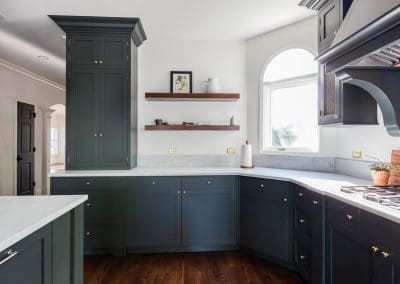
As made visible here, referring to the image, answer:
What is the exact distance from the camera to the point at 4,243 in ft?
3.50

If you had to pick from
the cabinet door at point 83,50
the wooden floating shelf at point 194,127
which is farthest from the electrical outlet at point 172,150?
the cabinet door at point 83,50

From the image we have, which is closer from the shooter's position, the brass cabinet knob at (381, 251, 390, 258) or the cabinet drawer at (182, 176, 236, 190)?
the brass cabinet knob at (381, 251, 390, 258)

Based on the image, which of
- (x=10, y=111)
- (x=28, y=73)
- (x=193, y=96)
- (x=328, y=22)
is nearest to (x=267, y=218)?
(x=193, y=96)

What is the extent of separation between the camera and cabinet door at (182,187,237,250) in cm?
308


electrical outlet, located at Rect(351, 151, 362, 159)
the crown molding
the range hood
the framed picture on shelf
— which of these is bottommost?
electrical outlet, located at Rect(351, 151, 362, 159)

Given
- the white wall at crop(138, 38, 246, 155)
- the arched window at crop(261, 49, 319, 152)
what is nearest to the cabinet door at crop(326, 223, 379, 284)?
the arched window at crop(261, 49, 319, 152)

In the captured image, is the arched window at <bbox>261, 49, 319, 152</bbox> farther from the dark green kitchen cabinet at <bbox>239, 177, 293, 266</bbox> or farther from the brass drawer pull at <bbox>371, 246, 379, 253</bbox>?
the brass drawer pull at <bbox>371, 246, 379, 253</bbox>

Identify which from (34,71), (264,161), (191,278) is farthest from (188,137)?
(34,71)

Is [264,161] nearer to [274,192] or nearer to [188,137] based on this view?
[274,192]

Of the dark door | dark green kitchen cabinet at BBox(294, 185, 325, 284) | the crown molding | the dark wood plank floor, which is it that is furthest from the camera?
the dark door

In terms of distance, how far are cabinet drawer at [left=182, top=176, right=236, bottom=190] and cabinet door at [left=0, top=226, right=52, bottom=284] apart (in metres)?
1.74

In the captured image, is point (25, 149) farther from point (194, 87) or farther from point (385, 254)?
point (385, 254)

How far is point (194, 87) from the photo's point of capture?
3.72 metres

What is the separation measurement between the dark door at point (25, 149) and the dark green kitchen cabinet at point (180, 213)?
3.72m
